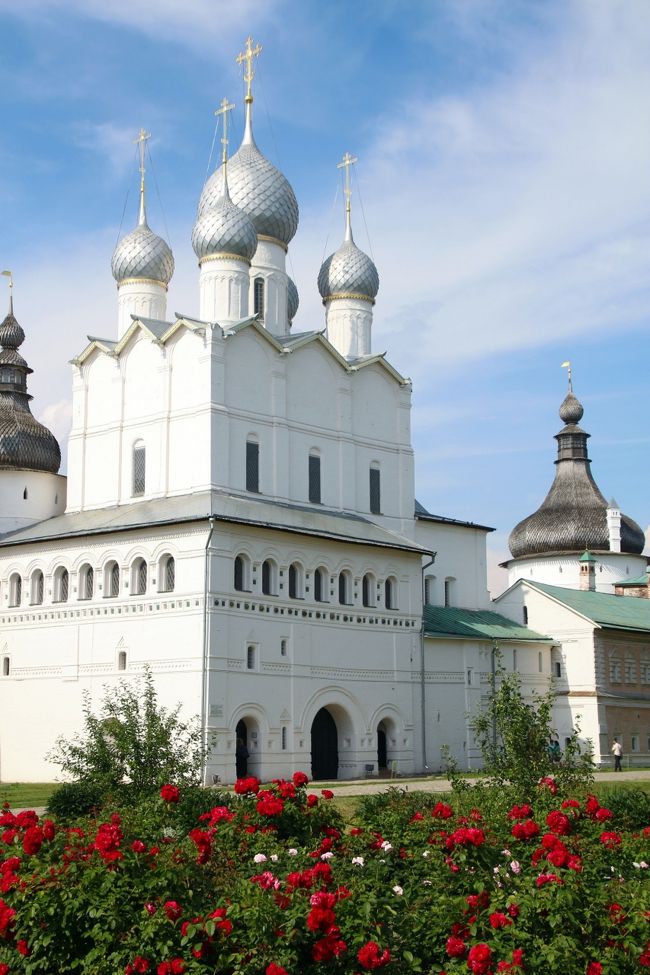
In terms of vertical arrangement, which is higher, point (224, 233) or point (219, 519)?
point (224, 233)

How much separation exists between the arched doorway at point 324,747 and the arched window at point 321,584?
2.83 metres

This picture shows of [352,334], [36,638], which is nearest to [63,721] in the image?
[36,638]

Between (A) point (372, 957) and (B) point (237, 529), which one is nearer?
(A) point (372, 957)

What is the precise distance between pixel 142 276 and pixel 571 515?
26764mm

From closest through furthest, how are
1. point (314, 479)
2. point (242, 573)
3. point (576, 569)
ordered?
1. point (242, 573)
2. point (314, 479)
3. point (576, 569)

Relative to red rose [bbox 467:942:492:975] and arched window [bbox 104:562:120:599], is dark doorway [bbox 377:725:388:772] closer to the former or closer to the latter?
arched window [bbox 104:562:120:599]

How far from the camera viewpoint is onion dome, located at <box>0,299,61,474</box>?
35031 mm

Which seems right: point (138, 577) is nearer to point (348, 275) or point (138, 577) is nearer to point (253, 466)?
point (253, 466)

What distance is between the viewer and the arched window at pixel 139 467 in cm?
3228

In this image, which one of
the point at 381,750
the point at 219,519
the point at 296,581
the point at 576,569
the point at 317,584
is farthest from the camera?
the point at 576,569

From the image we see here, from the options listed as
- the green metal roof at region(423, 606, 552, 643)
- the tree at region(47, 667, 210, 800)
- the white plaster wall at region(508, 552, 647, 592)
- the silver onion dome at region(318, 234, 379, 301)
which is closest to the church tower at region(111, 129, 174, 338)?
the silver onion dome at region(318, 234, 379, 301)

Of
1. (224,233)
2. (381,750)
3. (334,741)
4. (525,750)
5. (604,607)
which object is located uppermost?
(224,233)

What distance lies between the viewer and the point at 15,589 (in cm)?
3266

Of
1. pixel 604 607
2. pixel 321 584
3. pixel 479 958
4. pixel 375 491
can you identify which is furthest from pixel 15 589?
pixel 479 958
